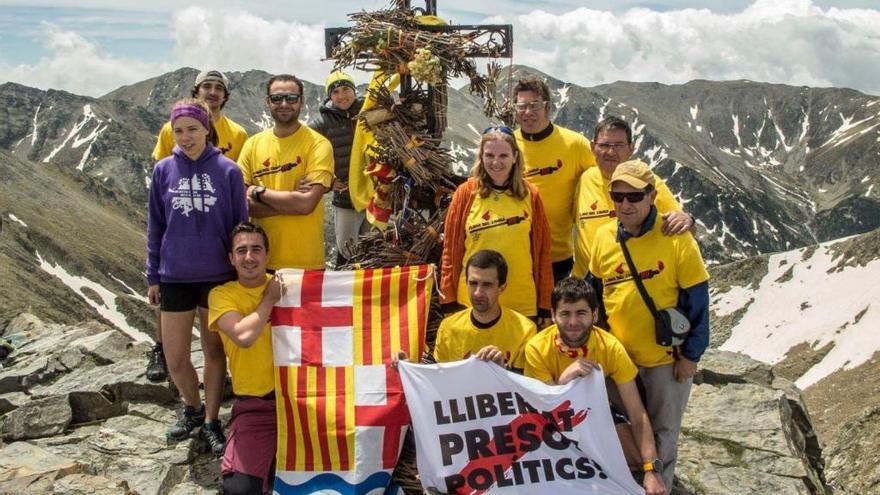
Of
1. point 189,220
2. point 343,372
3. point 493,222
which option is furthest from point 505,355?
point 189,220

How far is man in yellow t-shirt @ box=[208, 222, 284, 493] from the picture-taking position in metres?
7.57

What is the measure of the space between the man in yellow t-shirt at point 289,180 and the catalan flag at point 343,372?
64cm

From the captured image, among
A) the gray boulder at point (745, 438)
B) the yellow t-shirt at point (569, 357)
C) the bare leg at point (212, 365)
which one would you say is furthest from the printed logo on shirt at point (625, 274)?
the bare leg at point (212, 365)

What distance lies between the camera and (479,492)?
22.8 ft

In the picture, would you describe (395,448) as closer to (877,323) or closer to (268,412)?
(268,412)

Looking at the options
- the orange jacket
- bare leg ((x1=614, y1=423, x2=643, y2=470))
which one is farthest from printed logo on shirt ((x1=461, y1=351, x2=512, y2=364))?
bare leg ((x1=614, y1=423, x2=643, y2=470))

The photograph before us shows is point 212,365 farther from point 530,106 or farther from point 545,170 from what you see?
point 530,106

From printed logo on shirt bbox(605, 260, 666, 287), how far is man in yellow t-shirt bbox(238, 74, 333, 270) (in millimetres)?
3442

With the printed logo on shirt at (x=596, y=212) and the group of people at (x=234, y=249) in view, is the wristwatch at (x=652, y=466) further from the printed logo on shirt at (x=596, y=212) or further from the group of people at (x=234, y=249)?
the group of people at (x=234, y=249)

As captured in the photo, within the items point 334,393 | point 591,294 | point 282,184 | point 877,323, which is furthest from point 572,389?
point 877,323

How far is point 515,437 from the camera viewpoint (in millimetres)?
7148

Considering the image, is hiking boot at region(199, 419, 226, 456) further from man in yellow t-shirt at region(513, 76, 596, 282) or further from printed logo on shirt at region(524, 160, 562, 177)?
printed logo on shirt at region(524, 160, 562, 177)

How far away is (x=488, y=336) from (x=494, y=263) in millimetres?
780

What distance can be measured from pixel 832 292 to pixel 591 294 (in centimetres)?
9569
